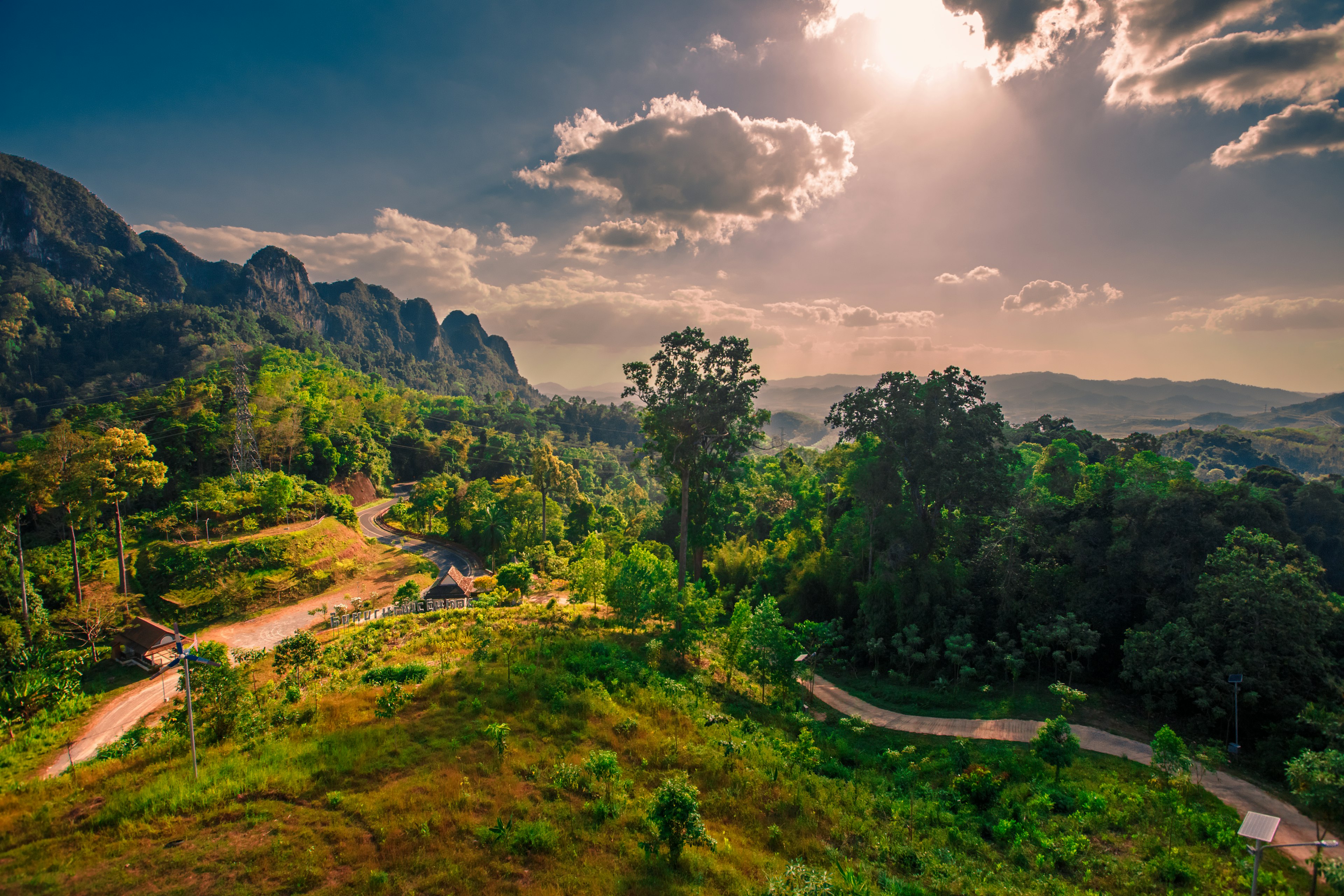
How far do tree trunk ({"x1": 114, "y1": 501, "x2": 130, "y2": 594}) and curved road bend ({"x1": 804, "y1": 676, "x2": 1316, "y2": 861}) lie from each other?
4477cm

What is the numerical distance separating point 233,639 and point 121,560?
10187mm

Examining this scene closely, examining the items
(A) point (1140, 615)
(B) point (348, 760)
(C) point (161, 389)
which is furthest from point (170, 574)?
(C) point (161, 389)

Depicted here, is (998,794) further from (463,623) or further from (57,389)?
(57,389)

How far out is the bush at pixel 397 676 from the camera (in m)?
17.6

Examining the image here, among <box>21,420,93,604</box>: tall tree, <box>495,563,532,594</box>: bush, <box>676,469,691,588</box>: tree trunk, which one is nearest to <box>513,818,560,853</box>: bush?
<box>676,469,691,588</box>: tree trunk

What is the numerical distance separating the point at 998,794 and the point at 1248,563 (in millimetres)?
12371

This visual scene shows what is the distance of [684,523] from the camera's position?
28234 millimetres

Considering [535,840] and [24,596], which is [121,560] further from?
[535,840]

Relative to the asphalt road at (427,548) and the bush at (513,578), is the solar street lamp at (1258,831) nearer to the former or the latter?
the bush at (513,578)

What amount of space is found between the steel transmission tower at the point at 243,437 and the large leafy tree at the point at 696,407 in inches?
1779

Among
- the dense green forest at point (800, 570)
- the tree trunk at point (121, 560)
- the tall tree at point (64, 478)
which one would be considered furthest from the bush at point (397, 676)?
the tree trunk at point (121, 560)

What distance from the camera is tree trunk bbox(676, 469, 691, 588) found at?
88.3 feet

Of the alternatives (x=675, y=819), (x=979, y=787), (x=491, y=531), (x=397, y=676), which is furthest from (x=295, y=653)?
(x=491, y=531)

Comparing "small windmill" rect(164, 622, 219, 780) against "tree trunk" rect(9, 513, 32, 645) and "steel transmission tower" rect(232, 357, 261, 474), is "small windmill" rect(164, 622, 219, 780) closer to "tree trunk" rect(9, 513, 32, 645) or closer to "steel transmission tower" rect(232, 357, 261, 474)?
"tree trunk" rect(9, 513, 32, 645)
